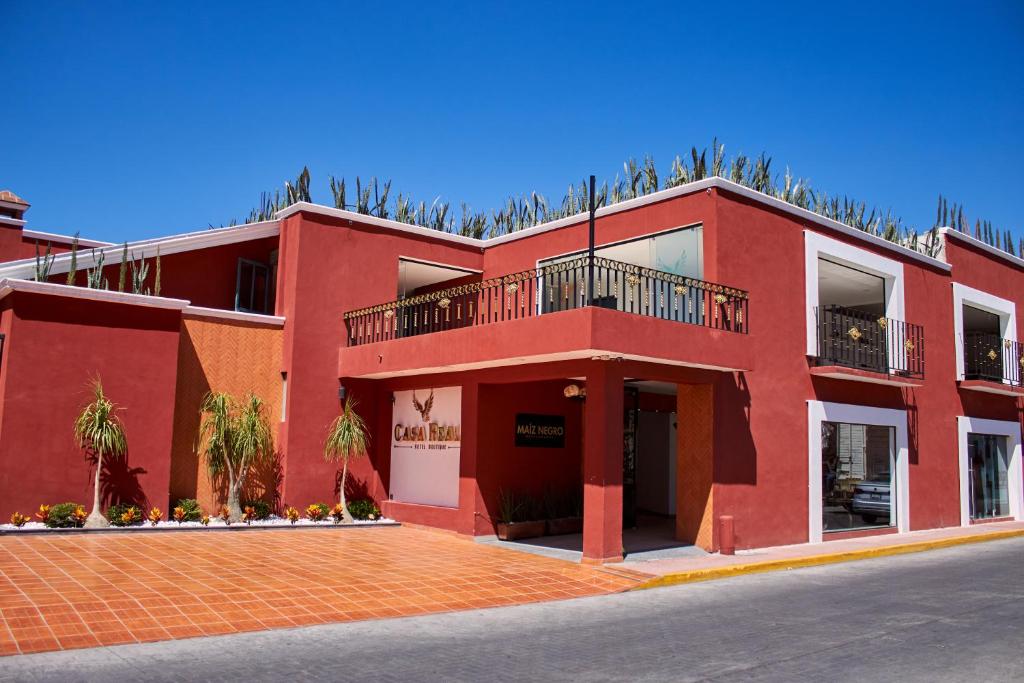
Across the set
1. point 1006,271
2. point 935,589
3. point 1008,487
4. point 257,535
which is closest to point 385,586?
point 257,535

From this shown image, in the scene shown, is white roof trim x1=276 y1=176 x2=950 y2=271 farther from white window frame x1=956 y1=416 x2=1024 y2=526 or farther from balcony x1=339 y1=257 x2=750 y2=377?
white window frame x1=956 y1=416 x2=1024 y2=526

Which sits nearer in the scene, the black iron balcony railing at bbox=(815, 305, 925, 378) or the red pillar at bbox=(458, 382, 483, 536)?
the red pillar at bbox=(458, 382, 483, 536)

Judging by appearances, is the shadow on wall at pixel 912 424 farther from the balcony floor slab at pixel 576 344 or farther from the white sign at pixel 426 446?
the white sign at pixel 426 446

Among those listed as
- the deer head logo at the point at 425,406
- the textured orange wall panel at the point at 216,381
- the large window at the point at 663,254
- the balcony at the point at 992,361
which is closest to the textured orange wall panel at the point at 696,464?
the large window at the point at 663,254

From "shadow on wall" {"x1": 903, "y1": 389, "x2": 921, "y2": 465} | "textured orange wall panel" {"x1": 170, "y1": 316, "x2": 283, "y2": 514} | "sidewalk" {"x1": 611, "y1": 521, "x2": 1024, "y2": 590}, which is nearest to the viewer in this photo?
"sidewalk" {"x1": 611, "y1": 521, "x2": 1024, "y2": 590}

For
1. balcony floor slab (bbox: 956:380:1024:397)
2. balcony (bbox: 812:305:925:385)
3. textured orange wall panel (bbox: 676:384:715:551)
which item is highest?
balcony (bbox: 812:305:925:385)

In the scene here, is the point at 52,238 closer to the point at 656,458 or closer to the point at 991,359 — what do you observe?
the point at 656,458

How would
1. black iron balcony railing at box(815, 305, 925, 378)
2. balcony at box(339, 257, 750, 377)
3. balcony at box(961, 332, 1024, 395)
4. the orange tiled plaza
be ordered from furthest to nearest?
balcony at box(961, 332, 1024, 395), black iron balcony railing at box(815, 305, 925, 378), balcony at box(339, 257, 750, 377), the orange tiled plaza

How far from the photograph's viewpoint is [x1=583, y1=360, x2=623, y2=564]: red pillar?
12719 millimetres

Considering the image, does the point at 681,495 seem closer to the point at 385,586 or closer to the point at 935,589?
the point at 935,589

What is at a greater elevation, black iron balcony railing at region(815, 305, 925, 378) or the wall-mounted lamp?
black iron balcony railing at region(815, 305, 925, 378)

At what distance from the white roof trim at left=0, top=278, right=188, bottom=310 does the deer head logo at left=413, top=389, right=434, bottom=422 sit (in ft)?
16.3

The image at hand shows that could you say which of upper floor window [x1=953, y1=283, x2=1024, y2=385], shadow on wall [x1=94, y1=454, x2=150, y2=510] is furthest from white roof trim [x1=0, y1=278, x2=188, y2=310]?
upper floor window [x1=953, y1=283, x2=1024, y2=385]

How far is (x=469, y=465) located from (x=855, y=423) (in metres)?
8.31
